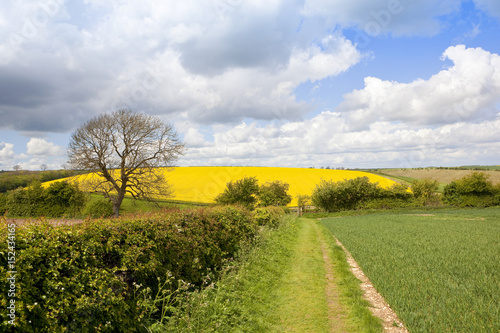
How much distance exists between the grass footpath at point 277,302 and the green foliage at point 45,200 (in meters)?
30.4

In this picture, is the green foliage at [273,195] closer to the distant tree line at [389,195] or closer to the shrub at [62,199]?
the distant tree line at [389,195]

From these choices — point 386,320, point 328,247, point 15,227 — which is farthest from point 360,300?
point 328,247

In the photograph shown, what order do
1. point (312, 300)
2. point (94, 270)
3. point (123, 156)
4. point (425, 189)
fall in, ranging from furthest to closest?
point (425, 189) < point (123, 156) < point (312, 300) < point (94, 270)

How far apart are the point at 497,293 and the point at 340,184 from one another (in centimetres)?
4028

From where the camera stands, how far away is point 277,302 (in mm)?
7234

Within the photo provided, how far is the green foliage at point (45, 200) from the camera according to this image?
32.8m

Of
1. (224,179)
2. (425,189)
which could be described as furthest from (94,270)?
(224,179)

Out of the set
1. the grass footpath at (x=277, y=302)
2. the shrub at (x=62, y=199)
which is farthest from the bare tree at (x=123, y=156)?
the grass footpath at (x=277, y=302)

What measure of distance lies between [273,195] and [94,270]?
3861cm

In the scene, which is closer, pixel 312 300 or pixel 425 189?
pixel 312 300

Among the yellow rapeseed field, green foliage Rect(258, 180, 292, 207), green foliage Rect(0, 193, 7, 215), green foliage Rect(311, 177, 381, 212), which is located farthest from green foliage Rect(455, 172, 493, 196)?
green foliage Rect(0, 193, 7, 215)

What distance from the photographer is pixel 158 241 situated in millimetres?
5969

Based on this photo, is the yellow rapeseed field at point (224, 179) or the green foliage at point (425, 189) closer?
the green foliage at point (425, 189)

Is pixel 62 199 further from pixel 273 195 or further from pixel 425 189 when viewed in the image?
pixel 425 189
